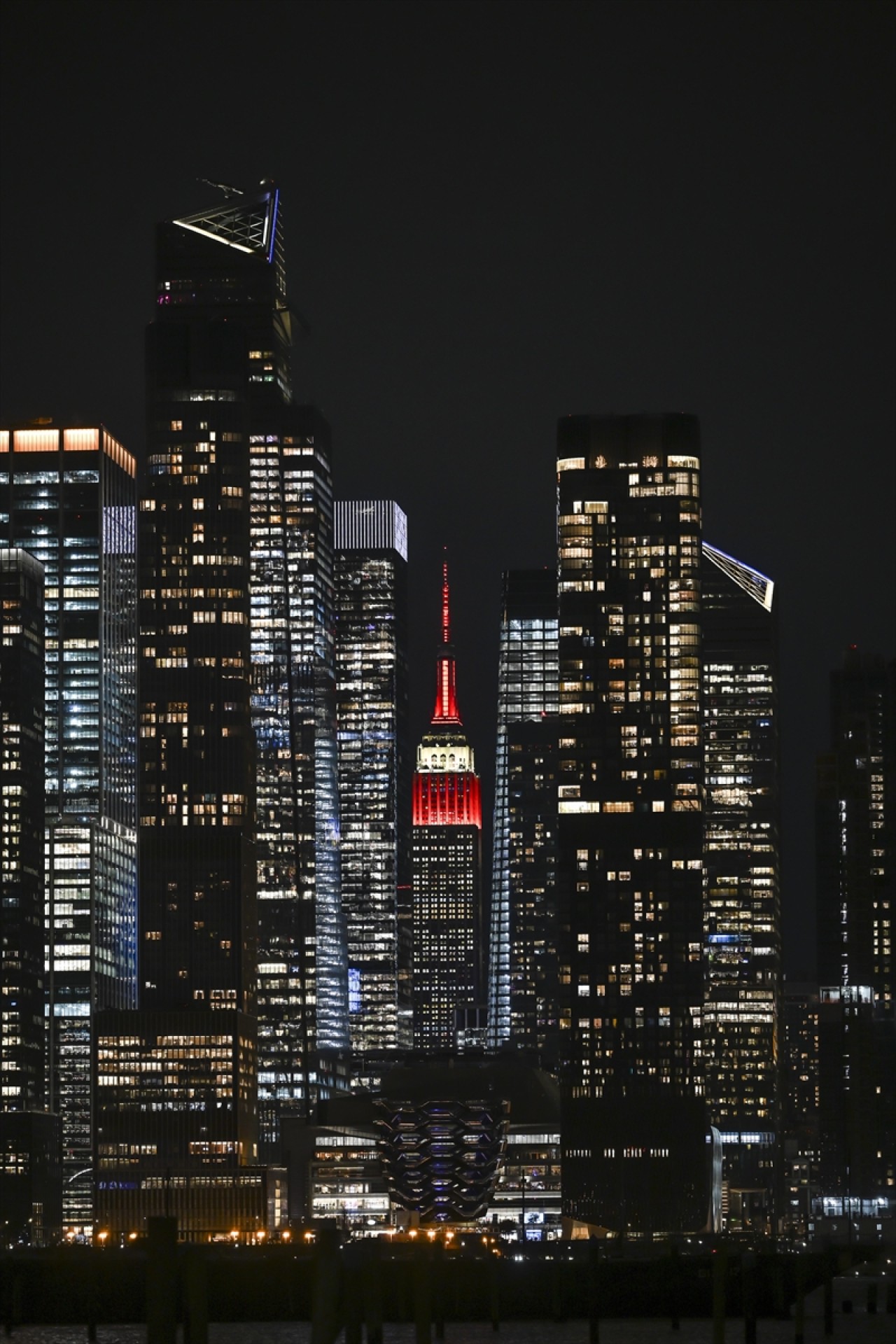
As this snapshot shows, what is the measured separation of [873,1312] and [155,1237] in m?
77.4

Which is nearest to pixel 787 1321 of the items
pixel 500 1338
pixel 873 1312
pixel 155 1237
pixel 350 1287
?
pixel 873 1312

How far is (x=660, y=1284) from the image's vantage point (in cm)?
17988

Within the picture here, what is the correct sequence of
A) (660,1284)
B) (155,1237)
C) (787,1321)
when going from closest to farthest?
(155,1237) → (787,1321) → (660,1284)

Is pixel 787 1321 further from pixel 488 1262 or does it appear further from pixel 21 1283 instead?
pixel 21 1283

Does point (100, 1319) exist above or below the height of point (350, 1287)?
below

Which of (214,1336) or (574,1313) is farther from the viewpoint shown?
(574,1313)

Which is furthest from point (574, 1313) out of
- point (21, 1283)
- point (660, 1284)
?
point (21, 1283)

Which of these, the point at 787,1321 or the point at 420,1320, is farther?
the point at 787,1321

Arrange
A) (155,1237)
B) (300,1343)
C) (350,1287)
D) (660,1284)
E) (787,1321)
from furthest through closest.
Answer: (660,1284) → (787,1321) → (300,1343) → (350,1287) → (155,1237)

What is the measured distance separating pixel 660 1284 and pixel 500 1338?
92.9 feet

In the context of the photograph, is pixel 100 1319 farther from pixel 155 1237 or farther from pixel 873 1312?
pixel 155 1237

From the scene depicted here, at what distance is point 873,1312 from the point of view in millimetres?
167375

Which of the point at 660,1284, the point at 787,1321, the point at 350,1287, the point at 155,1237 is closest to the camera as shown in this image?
the point at 155,1237

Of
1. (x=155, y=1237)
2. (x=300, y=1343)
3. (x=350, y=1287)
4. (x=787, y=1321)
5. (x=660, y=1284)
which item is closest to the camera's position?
(x=155, y=1237)
